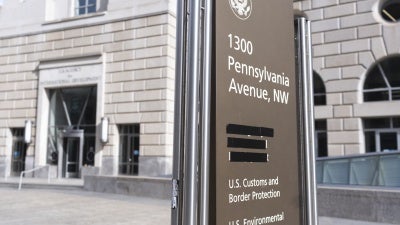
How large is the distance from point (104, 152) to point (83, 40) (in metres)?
6.95

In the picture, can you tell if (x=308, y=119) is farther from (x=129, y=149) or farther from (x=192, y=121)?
(x=129, y=149)

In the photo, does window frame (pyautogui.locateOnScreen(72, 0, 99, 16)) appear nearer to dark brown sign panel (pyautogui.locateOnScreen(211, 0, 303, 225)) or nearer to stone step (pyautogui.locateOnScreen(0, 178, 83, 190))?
stone step (pyautogui.locateOnScreen(0, 178, 83, 190))

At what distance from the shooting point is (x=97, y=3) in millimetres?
28031

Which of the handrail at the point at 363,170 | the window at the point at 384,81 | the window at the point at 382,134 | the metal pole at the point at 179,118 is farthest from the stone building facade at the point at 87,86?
the metal pole at the point at 179,118

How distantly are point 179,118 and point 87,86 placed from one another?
25.5 m

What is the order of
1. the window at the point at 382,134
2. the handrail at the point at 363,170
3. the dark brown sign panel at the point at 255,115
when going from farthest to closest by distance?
the window at the point at 382,134 → the handrail at the point at 363,170 → the dark brown sign panel at the point at 255,115

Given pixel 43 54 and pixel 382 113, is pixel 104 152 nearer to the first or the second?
pixel 43 54

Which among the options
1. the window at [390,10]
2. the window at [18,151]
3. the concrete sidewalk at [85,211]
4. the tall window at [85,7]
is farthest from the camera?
the window at [18,151]

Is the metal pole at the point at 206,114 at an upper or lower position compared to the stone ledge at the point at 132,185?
upper

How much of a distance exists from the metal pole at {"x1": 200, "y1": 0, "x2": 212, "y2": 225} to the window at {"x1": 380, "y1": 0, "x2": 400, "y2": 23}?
2071cm

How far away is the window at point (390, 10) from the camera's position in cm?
2136

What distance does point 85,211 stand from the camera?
1223 cm

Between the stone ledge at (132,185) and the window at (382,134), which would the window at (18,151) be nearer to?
the stone ledge at (132,185)

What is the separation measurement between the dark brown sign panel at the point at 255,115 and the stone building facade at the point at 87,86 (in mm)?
20343
